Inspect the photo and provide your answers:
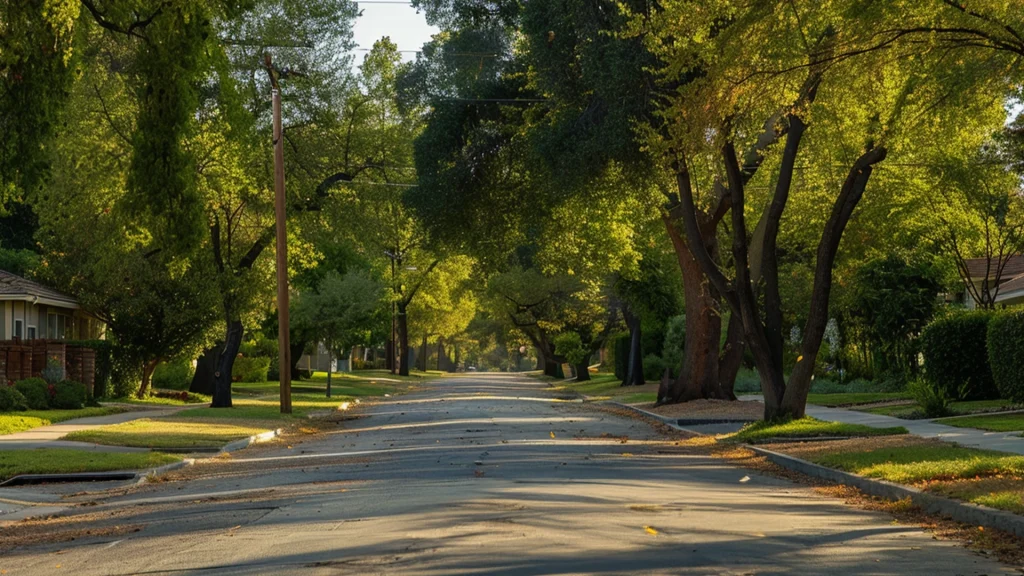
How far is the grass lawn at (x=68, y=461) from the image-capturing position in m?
18.6

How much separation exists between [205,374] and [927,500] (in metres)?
43.1

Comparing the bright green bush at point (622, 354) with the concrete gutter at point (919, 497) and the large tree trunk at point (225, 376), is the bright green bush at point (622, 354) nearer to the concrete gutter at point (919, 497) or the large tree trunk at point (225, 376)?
the large tree trunk at point (225, 376)

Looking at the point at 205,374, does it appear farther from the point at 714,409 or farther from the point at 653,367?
the point at 714,409

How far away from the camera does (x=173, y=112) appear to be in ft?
52.0

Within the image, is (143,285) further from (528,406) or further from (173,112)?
(173,112)

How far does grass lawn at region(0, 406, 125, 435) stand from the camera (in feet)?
87.6

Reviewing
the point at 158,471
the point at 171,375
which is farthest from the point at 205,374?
the point at 158,471

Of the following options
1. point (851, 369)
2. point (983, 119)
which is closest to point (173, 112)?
point (983, 119)

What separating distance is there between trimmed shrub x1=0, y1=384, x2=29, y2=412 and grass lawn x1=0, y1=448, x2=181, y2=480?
11472mm

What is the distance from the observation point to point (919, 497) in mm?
13523

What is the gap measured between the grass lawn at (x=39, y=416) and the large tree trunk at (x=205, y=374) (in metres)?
15.9

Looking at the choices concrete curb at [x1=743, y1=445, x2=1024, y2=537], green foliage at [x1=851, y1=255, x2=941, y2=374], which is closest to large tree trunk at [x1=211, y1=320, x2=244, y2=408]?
green foliage at [x1=851, y1=255, x2=941, y2=374]

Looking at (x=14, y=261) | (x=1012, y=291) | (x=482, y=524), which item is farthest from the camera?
(x=14, y=261)

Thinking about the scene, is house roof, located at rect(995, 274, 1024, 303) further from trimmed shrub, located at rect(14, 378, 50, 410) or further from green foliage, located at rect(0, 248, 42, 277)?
green foliage, located at rect(0, 248, 42, 277)
